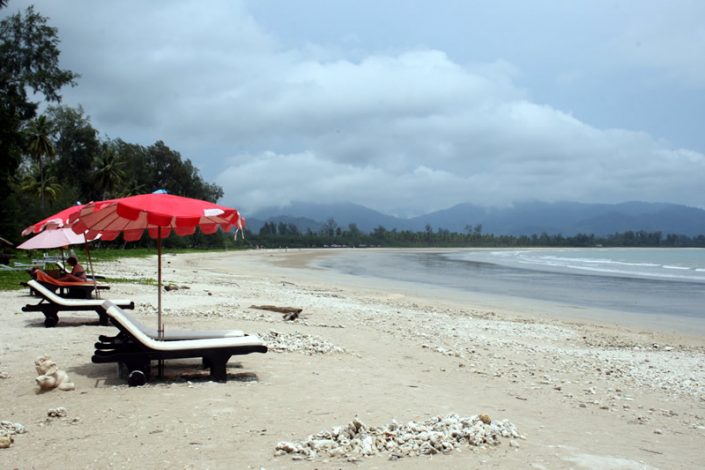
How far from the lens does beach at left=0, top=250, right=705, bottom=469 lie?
471cm

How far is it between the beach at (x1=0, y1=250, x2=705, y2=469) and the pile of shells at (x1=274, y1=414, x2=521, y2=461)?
0.21 feet

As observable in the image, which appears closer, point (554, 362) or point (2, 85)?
point (554, 362)

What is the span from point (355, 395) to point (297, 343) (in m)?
3.21

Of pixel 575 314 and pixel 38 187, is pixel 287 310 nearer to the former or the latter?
pixel 575 314

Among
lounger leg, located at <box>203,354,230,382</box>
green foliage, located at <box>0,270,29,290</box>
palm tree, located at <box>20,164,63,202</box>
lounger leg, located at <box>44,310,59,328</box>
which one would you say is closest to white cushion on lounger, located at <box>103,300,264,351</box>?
lounger leg, located at <box>203,354,230,382</box>

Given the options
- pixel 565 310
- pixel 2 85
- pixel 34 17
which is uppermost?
pixel 34 17

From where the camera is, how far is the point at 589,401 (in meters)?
7.45

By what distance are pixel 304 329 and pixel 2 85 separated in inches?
1023

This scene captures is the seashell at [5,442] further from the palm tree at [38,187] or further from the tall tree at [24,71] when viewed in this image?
the palm tree at [38,187]

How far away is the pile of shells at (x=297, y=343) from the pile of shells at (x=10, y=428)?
4.33 meters

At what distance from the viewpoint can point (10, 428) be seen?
5.12 metres

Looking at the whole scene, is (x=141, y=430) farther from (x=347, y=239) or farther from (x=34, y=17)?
(x=347, y=239)

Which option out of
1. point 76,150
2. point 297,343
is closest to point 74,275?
point 297,343

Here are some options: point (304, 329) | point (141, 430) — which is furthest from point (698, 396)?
point (141, 430)
